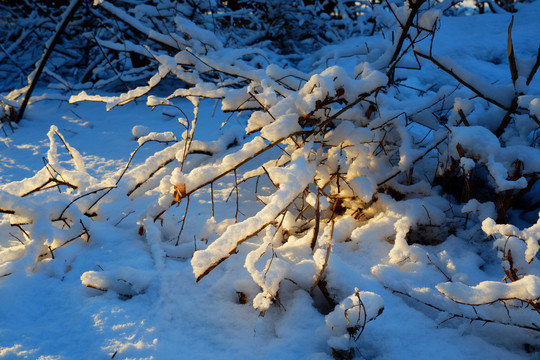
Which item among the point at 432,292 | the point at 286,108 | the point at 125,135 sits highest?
the point at 286,108

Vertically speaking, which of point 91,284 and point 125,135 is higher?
point 91,284

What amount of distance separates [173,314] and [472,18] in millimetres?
3827

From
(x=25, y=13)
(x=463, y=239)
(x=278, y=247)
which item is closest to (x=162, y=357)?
(x=278, y=247)

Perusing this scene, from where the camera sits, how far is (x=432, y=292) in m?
0.95

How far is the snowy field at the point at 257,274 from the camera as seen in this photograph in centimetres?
86

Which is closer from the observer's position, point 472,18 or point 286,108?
point 286,108

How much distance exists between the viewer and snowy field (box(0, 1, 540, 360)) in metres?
0.86

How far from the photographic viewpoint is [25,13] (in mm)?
3830

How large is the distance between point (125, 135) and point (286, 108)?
1.46 meters

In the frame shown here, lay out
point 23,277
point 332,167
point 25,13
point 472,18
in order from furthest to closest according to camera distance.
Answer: point 25,13, point 472,18, point 332,167, point 23,277

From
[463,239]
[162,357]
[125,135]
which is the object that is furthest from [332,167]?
[125,135]

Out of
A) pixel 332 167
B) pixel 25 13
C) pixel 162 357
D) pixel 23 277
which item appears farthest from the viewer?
pixel 25 13

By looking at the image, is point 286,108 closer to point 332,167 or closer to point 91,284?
point 332,167

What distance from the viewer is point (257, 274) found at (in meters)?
0.94
